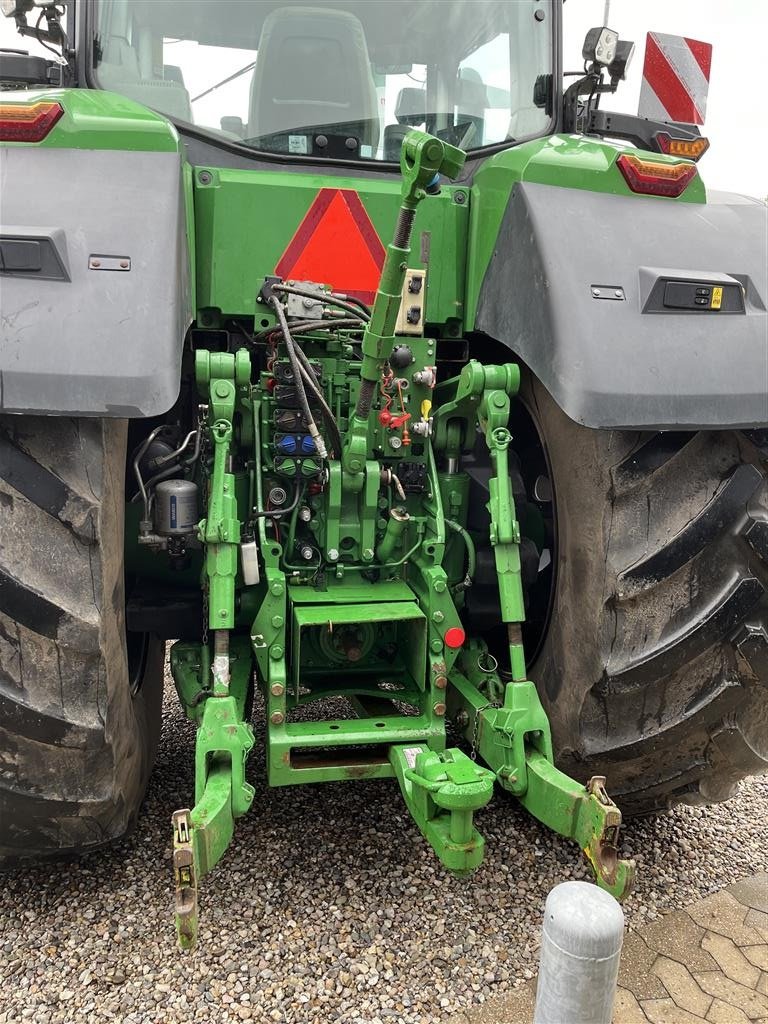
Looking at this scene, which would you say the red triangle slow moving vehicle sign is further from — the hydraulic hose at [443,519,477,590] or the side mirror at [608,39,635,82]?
the side mirror at [608,39,635,82]

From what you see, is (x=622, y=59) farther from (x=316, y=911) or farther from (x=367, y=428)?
(x=316, y=911)

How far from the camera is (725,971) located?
220cm

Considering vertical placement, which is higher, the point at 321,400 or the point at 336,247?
the point at 336,247

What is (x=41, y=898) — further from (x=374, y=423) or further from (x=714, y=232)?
(x=714, y=232)

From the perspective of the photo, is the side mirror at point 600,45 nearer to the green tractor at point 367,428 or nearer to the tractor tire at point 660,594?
the green tractor at point 367,428

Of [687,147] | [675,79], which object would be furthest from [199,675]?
[675,79]

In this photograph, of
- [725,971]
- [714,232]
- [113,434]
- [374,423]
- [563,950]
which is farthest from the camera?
[374,423]

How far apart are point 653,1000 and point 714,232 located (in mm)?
1994

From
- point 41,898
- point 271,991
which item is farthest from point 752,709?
point 41,898

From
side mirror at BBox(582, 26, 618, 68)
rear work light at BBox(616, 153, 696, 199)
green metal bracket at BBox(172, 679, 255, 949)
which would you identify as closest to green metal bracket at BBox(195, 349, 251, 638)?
green metal bracket at BBox(172, 679, 255, 949)

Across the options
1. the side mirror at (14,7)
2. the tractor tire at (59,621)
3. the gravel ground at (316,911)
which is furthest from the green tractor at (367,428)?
the gravel ground at (316,911)

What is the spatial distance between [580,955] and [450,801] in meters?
0.61

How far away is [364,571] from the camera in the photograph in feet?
8.38

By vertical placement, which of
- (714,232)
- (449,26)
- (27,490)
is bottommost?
(27,490)
